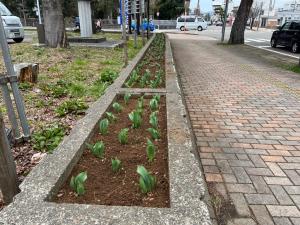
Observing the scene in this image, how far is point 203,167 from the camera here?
3260mm

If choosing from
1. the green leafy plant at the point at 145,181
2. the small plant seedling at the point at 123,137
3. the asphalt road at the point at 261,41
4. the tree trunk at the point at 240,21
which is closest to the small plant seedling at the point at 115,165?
the green leafy plant at the point at 145,181

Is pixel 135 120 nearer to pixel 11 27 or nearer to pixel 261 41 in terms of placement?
pixel 11 27

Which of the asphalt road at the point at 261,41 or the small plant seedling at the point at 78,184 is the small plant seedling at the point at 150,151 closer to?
the small plant seedling at the point at 78,184

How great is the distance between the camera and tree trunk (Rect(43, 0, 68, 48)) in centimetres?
1119

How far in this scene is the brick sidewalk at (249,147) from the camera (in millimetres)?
2596

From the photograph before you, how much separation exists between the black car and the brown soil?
14.4 m

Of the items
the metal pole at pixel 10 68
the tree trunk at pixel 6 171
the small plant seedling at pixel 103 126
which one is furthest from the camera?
the small plant seedling at pixel 103 126

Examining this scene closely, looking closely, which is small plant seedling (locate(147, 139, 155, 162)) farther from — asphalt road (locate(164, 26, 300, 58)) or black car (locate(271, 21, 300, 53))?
black car (locate(271, 21, 300, 53))

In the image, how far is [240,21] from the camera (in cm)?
1892

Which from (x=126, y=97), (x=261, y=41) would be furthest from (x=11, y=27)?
(x=261, y=41)

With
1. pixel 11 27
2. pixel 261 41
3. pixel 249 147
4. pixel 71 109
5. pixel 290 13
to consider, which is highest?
pixel 290 13

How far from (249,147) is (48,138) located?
8.27 ft

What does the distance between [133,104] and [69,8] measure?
135 ft

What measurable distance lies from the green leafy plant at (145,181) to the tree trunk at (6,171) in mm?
961
